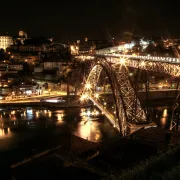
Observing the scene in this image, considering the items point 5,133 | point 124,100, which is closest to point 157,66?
point 124,100

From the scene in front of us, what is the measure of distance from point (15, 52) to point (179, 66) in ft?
103

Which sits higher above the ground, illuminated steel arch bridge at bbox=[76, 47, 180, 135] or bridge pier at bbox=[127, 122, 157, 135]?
illuminated steel arch bridge at bbox=[76, 47, 180, 135]

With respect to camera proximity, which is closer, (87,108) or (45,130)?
(45,130)

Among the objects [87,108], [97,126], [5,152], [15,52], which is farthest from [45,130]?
[15,52]

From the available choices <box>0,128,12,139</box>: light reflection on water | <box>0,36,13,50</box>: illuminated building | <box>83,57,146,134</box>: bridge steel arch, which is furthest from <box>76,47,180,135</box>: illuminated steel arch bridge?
<box>0,36,13,50</box>: illuminated building

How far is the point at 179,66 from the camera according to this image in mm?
8438

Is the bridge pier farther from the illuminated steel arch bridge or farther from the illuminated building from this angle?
the illuminated building

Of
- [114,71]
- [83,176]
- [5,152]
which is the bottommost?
[5,152]

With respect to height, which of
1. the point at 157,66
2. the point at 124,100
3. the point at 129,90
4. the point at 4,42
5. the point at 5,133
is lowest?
the point at 5,133

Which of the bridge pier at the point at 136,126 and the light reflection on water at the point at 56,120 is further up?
the bridge pier at the point at 136,126

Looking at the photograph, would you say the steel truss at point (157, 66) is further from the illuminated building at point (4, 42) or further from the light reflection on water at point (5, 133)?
the illuminated building at point (4, 42)

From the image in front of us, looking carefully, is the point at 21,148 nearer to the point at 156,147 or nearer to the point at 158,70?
the point at 158,70

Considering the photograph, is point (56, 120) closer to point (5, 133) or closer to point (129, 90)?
point (5, 133)

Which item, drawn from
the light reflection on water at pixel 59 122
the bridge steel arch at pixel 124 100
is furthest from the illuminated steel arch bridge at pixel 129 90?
the light reflection on water at pixel 59 122
